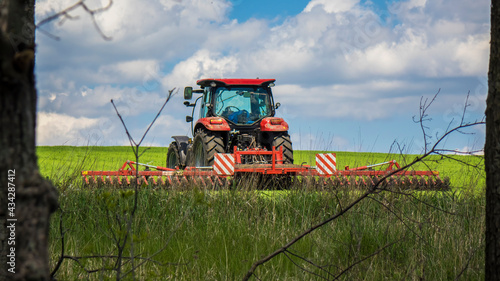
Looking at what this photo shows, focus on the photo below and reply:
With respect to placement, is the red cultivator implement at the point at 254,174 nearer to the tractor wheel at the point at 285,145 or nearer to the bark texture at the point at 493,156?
the tractor wheel at the point at 285,145

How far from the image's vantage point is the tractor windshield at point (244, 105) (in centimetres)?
959

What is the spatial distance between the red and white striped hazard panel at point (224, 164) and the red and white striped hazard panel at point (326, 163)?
4.72 ft

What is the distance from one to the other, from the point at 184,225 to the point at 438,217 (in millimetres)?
2731

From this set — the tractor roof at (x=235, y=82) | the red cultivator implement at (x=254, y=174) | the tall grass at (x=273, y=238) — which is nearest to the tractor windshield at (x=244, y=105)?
the tractor roof at (x=235, y=82)

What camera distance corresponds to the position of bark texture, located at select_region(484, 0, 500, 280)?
2.40 metres

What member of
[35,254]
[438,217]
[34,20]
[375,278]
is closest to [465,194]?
[438,217]

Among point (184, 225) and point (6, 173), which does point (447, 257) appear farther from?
point (6, 173)

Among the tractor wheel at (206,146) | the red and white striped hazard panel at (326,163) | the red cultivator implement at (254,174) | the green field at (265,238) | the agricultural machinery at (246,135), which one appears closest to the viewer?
the green field at (265,238)

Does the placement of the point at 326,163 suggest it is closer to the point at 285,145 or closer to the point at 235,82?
the point at 285,145

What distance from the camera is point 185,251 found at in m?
4.14

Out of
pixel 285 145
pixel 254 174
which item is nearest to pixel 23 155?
pixel 254 174

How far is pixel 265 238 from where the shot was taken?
4414 millimetres

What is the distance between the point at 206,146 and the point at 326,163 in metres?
2.17

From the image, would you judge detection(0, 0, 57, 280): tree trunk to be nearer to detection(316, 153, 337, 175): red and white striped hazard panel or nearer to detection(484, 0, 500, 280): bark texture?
detection(484, 0, 500, 280): bark texture
